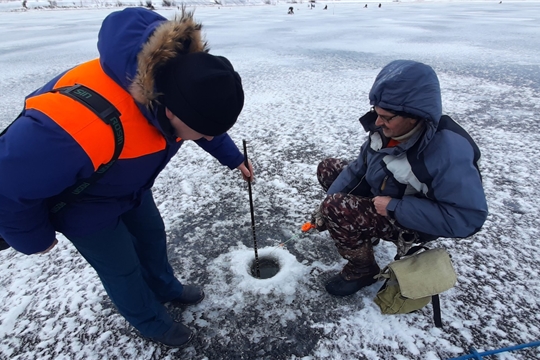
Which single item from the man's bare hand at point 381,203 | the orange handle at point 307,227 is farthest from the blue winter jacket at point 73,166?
the orange handle at point 307,227

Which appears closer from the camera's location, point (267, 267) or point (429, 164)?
point (429, 164)

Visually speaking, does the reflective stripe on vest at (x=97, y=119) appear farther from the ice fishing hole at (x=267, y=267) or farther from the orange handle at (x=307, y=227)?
the orange handle at (x=307, y=227)

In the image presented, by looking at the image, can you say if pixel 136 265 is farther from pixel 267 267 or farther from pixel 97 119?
pixel 267 267

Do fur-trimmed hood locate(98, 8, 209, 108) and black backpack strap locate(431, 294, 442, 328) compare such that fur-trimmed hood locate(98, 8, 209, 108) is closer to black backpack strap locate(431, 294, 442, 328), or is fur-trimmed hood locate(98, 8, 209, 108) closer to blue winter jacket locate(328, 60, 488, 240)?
blue winter jacket locate(328, 60, 488, 240)

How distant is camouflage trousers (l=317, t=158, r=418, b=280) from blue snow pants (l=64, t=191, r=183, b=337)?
111 cm

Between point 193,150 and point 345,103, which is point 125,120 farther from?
point 345,103

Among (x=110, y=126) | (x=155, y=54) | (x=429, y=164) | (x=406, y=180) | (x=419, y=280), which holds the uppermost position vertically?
(x=155, y=54)

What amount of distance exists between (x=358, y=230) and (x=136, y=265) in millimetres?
1334

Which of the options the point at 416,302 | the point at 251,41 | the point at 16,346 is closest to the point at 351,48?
the point at 251,41

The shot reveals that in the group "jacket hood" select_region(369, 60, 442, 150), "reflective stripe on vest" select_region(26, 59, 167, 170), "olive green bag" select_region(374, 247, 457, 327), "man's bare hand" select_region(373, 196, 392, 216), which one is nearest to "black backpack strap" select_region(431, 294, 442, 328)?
"olive green bag" select_region(374, 247, 457, 327)

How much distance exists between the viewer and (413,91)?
1.71m

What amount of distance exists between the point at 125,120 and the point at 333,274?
1.87 m

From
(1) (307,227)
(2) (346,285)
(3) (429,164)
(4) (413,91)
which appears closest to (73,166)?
(4) (413,91)

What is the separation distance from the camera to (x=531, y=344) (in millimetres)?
1954
